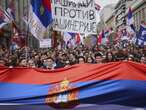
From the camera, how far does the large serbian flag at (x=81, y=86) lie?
7180 millimetres

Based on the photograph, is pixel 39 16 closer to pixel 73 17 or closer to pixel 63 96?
pixel 73 17

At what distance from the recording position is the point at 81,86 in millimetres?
7445

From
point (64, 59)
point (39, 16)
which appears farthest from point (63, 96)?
point (39, 16)

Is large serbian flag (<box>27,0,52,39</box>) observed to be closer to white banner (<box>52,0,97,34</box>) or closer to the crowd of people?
the crowd of people

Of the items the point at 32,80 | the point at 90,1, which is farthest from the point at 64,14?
the point at 32,80

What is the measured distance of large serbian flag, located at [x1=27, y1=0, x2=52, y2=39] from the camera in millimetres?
15828

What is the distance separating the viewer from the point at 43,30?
52.8 ft

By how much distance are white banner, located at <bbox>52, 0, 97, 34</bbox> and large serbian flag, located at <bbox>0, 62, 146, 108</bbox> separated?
29.7 ft

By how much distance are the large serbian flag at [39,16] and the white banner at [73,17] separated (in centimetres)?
96

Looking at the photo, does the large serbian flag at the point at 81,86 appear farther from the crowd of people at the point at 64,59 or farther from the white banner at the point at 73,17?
the white banner at the point at 73,17

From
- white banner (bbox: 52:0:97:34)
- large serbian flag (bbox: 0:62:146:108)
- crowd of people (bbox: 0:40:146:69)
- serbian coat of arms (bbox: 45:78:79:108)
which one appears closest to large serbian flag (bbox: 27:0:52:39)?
crowd of people (bbox: 0:40:146:69)

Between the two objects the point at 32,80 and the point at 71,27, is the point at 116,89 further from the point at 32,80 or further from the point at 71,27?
the point at 71,27

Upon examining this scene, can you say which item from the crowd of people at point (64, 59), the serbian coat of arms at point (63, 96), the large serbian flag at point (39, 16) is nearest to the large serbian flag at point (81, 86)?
the serbian coat of arms at point (63, 96)

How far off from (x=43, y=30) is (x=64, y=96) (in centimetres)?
876
